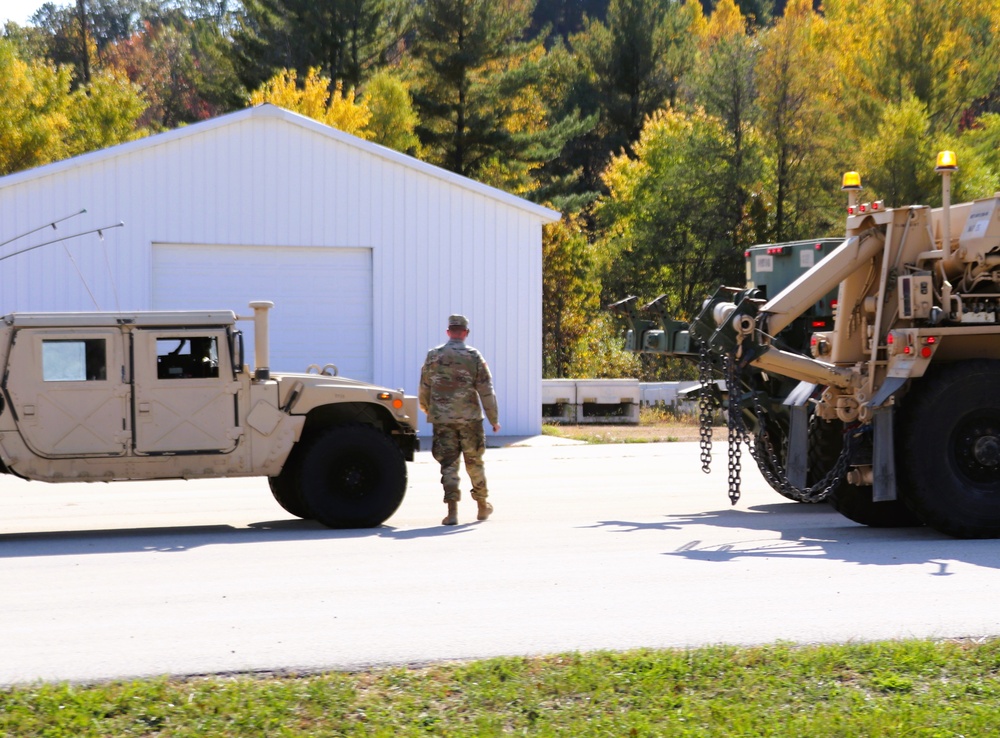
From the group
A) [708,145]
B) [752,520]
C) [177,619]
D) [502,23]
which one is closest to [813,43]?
[708,145]

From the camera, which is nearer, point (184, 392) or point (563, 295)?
point (184, 392)

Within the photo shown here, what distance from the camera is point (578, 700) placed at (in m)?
5.54

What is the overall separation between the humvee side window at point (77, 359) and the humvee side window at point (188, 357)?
0.44 meters

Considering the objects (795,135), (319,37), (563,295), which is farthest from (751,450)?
(319,37)

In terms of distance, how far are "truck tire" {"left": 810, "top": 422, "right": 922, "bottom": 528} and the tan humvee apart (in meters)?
3.46

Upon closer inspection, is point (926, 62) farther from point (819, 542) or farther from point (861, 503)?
point (819, 542)

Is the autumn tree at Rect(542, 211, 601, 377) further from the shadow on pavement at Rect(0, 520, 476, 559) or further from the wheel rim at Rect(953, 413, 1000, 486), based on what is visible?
the wheel rim at Rect(953, 413, 1000, 486)

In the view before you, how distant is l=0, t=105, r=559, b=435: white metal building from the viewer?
20672mm

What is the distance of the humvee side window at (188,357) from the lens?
1075 centimetres

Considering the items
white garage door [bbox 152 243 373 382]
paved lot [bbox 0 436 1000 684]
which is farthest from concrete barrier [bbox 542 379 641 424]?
paved lot [bbox 0 436 1000 684]

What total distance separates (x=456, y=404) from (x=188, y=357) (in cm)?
226

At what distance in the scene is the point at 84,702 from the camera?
540 centimetres

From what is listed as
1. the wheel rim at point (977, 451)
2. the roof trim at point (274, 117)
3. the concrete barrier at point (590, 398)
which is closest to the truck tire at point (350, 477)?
the wheel rim at point (977, 451)

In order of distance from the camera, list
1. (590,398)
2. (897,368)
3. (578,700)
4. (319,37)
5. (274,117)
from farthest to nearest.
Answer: (319,37) < (590,398) < (274,117) < (897,368) < (578,700)
